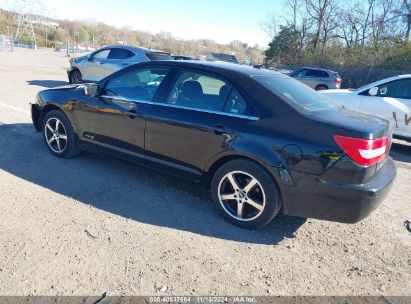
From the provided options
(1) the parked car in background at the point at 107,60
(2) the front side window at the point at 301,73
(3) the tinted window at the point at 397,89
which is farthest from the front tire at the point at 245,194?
(2) the front side window at the point at 301,73

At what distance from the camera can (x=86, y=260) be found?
9.07 feet

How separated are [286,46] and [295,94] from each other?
31450mm

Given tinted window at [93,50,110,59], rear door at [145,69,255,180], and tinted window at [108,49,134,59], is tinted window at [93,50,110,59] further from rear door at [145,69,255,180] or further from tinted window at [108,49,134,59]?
rear door at [145,69,255,180]

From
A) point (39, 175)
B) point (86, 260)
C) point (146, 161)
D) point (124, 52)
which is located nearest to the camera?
point (86, 260)

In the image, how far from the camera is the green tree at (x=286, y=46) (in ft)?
106

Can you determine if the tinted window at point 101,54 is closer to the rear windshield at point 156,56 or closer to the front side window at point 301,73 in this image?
the rear windshield at point 156,56

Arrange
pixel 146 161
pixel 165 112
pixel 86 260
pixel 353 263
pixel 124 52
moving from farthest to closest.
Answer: pixel 124 52, pixel 146 161, pixel 165 112, pixel 353 263, pixel 86 260

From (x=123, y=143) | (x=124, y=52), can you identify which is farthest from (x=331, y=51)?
(x=123, y=143)

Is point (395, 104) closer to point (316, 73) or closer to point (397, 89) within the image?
point (397, 89)

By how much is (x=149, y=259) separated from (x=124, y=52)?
924cm

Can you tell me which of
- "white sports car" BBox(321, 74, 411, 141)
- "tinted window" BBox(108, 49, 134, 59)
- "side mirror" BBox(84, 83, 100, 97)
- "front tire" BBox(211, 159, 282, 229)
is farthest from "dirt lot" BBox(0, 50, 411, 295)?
"tinted window" BBox(108, 49, 134, 59)

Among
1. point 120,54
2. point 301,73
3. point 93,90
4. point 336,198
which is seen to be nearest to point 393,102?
point 336,198

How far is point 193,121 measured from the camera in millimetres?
3539

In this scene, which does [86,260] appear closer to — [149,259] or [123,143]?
[149,259]
